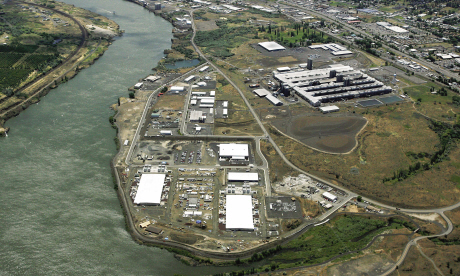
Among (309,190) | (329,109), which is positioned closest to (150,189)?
(309,190)

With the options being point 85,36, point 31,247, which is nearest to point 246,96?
point 31,247

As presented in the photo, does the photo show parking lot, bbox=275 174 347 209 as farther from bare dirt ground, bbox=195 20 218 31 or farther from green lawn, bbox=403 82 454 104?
bare dirt ground, bbox=195 20 218 31

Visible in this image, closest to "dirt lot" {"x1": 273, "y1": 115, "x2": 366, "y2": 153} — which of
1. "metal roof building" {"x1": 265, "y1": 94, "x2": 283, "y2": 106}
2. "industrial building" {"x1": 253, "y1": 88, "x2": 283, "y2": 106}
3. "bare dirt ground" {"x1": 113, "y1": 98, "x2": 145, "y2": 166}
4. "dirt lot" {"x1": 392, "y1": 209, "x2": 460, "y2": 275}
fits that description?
"metal roof building" {"x1": 265, "y1": 94, "x2": 283, "y2": 106}

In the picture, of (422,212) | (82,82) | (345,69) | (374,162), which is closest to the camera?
(422,212)

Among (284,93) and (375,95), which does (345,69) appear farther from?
(284,93)

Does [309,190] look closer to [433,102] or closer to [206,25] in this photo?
[433,102]
